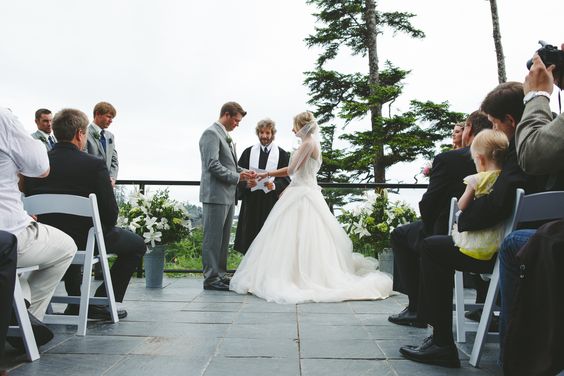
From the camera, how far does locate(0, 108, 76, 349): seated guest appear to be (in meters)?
2.59

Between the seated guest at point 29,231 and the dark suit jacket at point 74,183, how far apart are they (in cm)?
40

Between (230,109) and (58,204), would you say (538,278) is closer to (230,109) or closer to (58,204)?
(58,204)

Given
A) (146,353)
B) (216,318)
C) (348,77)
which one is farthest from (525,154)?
(348,77)

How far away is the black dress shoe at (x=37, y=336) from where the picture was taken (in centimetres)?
276

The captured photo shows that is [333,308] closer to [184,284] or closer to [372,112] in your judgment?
[184,284]

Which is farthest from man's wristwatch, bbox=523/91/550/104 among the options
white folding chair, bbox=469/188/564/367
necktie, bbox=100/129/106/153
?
necktie, bbox=100/129/106/153

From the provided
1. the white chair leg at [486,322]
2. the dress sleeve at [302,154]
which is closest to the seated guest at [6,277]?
the white chair leg at [486,322]

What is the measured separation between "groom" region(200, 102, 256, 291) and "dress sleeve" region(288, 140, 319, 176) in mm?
582

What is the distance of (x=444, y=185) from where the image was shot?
3426mm

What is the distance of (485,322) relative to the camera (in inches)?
106

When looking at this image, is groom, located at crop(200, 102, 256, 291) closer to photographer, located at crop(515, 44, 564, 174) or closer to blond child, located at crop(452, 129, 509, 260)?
blond child, located at crop(452, 129, 509, 260)

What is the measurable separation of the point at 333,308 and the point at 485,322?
5.80 ft

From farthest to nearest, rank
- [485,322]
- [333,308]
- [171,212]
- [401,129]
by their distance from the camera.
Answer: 1. [401,129]
2. [171,212]
3. [333,308]
4. [485,322]

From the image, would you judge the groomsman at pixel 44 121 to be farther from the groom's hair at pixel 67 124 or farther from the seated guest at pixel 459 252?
the seated guest at pixel 459 252
